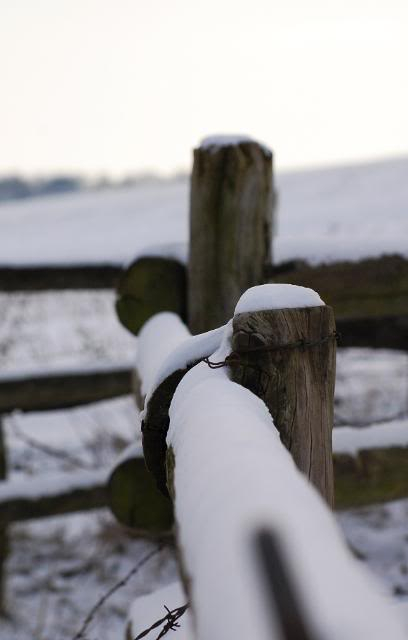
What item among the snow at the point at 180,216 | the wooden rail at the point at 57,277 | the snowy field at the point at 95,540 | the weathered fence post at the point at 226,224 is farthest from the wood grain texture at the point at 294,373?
the snow at the point at 180,216

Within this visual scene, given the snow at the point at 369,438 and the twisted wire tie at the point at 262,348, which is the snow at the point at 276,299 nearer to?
the twisted wire tie at the point at 262,348

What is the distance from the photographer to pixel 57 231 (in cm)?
1730

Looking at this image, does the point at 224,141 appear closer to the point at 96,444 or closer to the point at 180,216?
the point at 96,444

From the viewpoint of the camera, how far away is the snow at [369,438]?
214 centimetres

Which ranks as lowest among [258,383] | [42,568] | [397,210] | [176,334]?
[42,568]

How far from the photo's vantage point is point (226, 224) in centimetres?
209

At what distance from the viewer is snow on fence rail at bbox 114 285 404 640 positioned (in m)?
0.50

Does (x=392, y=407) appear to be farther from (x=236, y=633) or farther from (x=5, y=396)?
(x=236, y=633)

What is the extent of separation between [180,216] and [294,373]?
16924 mm

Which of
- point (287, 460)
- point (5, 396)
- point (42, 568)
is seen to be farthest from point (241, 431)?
point (42, 568)

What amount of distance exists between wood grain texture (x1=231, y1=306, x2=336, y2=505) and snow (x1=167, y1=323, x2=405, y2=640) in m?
0.17

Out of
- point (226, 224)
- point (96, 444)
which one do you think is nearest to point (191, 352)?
point (226, 224)

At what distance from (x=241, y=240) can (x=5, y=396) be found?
5.48ft

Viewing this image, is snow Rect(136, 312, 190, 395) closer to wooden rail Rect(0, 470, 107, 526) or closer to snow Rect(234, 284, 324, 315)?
snow Rect(234, 284, 324, 315)
